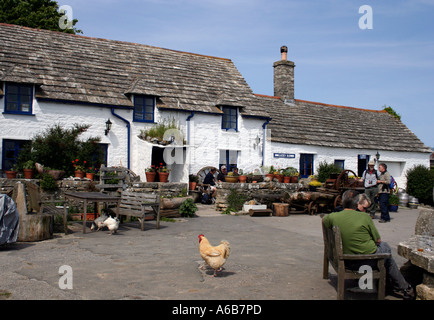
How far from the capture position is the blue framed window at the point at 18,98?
54.2ft

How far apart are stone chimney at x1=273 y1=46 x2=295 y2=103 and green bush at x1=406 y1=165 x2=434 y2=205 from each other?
8960 mm

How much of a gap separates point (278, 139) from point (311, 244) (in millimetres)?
13155

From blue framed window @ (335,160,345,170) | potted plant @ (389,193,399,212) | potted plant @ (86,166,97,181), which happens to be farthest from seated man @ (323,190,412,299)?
blue framed window @ (335,160,345,170)

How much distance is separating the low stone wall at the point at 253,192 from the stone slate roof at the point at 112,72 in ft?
16.3

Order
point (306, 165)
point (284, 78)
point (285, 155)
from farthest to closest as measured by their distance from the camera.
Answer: point (284, 78), point (306, 165), point (285, 155)

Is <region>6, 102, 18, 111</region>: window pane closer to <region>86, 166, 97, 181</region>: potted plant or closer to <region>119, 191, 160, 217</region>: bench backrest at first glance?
<region>86, 166, 97, 181</region>: potted plant

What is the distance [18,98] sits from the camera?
656 inches

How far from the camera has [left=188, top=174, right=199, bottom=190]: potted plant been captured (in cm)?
1933

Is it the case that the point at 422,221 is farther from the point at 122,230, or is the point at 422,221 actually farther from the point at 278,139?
the point at 278,139

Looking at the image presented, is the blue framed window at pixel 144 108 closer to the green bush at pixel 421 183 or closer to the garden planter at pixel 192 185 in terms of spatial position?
the garden planter at pixel 192 185

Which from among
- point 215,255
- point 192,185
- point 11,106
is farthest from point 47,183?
point 215,255

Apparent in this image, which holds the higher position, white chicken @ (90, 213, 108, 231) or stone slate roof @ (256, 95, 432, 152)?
stone slate roof @ (256, 95, 432, 152)

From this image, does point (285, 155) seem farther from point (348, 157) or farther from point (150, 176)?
point (150, 176)

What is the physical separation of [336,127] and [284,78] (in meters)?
4.66
